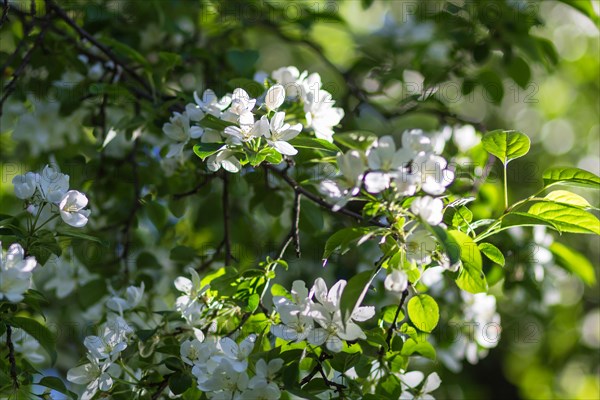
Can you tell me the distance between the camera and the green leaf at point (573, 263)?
1.71 metres

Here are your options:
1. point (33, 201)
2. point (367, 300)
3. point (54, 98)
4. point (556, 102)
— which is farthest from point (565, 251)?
point (556, 102)

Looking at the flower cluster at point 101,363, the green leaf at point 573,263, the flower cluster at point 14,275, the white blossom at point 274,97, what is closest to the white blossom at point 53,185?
the flower cluster at point 14,275

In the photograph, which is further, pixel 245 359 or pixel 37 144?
pixel 37 144

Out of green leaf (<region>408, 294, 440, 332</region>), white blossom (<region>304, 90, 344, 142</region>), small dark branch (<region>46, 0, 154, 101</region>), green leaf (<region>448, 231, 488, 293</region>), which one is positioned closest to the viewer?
green leaf (<region>448, 231, 488, 293</region>)

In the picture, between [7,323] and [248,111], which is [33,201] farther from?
[248,111]

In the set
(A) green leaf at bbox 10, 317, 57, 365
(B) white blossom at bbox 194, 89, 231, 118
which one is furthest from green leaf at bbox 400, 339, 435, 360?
(A) green leaf at bbox 10, 317, 57, 365

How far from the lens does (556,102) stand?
450cm

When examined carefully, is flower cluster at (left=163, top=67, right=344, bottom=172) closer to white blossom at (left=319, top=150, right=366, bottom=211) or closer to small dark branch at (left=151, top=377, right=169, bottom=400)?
white blossom at (left=319, top=150, right=366, bottom=211)

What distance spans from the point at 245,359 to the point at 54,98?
117 cm

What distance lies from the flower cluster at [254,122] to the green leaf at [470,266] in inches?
10.9

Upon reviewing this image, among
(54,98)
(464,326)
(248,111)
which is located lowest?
(464,326)

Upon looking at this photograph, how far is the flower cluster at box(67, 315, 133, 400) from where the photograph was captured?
112 centimetres

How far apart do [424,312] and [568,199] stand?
11.3 inches

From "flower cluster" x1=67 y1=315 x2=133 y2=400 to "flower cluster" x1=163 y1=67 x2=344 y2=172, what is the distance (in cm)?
32
